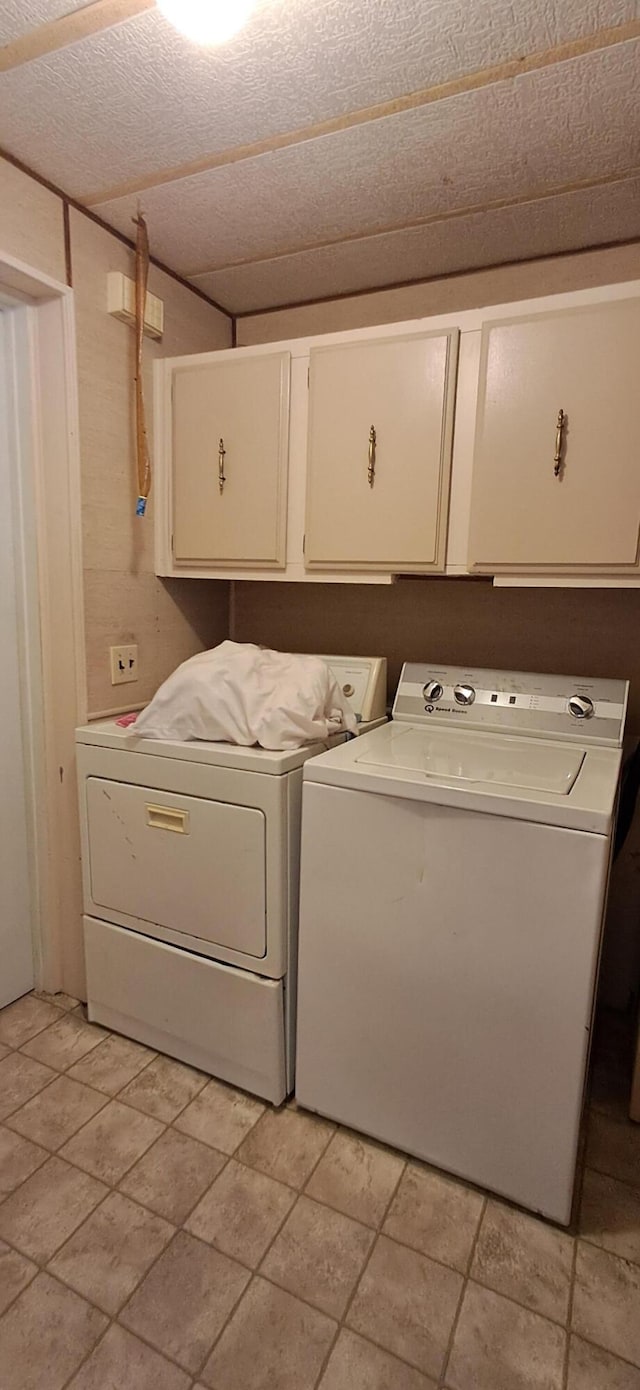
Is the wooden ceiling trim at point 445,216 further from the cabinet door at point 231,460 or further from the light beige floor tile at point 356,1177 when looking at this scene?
the light beige floor tile at point 356,1177

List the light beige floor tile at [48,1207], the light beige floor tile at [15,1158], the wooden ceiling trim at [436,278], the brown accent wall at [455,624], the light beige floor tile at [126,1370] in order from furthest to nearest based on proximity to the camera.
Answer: the brown accent wall at [455,624], the wooden ceiling trim at [436,278], the light beige floor tile at [15,1158], the light beige floor tile at [48,1207], the light beige floor tile at [126,1370]

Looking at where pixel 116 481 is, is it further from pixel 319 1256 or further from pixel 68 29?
pixel 319 1256

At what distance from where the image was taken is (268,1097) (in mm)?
1562

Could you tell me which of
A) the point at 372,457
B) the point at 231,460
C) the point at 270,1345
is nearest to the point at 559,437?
the point at 372,457

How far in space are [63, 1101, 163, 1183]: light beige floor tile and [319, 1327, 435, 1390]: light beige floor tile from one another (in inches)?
22.2

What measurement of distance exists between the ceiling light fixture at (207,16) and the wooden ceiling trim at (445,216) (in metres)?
0.69

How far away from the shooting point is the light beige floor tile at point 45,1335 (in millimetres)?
1011

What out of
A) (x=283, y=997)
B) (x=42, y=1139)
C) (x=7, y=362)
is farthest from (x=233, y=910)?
(x=7, y=362)

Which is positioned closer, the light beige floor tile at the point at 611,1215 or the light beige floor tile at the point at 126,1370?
the light beige floor tile at the point at 126,1370

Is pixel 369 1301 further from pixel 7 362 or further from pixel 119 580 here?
pixel 7 362

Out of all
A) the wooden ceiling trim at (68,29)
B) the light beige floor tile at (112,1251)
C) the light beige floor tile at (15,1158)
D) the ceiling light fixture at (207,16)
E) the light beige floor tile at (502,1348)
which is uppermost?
the wooden ceiling trim at (68,29)

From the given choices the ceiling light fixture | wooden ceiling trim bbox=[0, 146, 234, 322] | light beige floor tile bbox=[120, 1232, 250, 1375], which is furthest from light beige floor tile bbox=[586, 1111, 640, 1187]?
wooden ceiling trim bbox=[0, 146, 234, 322]

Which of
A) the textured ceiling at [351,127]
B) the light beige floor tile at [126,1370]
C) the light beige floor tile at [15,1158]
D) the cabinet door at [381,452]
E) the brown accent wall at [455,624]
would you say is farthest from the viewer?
the brown accent wall at [455,624]

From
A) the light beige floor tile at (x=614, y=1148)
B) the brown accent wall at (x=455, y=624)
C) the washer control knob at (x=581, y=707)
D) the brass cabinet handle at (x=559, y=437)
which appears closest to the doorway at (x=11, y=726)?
the brown accent wall at (x=455, y=624)
